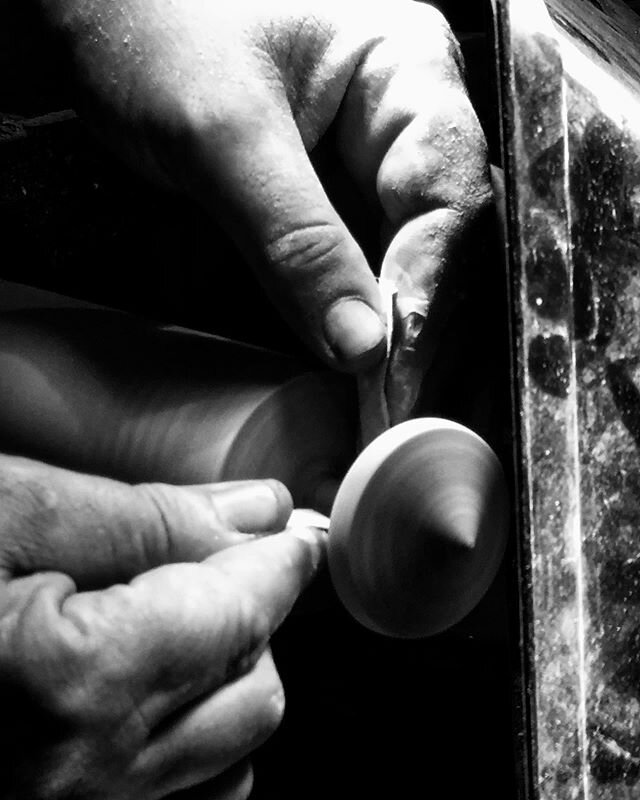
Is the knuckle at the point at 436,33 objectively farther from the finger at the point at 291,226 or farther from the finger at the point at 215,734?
the finger at the point at 215,734

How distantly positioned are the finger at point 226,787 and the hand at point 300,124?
38 centimetres

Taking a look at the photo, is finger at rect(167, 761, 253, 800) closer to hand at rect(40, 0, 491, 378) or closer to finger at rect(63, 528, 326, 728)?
finger at rect(63, 528, 326, 728)

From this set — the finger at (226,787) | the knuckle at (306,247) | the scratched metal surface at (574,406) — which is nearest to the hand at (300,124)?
the knuckle at (306,247)

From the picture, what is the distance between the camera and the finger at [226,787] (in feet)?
2.20

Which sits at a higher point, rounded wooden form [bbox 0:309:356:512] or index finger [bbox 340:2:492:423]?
index finger [bbox 340:2:492:423]

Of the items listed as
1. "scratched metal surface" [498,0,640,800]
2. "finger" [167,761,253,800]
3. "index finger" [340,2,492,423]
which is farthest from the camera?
"index finger" [340,2,492,423]

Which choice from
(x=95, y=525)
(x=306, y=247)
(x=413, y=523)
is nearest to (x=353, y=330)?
(x=306, y=247)

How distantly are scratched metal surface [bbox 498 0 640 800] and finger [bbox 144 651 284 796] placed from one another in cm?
24

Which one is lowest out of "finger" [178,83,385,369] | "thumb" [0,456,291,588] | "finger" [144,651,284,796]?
"finger" [144,651,284,796]

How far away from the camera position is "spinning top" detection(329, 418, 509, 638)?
751mm

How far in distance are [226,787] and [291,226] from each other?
1.60ft

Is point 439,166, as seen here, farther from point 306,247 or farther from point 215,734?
point 215,734

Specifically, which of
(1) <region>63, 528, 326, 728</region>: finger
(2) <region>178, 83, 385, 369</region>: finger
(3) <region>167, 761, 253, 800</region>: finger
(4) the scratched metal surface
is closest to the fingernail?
(2) <region>178, 83, 385, 369</region>: finger

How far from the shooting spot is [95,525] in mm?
636
